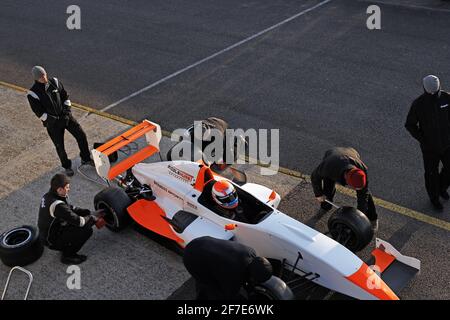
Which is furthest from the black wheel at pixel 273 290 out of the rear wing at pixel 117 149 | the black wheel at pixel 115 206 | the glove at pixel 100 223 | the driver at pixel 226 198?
the rear wing at pixel 117 149

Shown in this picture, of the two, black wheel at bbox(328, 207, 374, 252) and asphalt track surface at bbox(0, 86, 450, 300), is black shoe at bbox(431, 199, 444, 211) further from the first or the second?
black wheel at bbox(328, 207, 374, 252)

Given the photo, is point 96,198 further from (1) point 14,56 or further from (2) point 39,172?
(1) point 14,56

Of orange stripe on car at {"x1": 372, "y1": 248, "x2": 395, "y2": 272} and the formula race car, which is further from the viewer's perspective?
orange stripe on car at {"x1": 372, "y1": 248, "x2": 395, "y2": 272}

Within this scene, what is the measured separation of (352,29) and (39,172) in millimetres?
9126

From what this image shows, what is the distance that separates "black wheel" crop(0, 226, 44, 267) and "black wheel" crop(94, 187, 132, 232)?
3.23 ft

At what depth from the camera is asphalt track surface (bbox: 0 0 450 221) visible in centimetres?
993

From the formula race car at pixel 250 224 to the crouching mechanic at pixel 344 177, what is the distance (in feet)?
1.28

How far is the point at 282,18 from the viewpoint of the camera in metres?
15.3

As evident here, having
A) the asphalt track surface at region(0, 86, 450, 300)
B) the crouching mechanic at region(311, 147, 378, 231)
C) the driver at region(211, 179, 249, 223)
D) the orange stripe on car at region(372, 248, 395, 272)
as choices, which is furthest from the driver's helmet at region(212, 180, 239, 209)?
the orange stripe on car at region(372, 248, 395, 272)

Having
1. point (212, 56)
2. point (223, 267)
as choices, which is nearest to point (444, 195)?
point (223, 267)

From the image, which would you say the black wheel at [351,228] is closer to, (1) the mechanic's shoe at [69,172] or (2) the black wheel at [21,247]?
(2) the black wheel at [21,247]

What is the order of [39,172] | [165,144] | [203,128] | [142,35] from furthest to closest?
[142,35] → [165,144] → [39,172] → [203,128]

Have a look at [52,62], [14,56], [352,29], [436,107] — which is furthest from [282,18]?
[436,107]

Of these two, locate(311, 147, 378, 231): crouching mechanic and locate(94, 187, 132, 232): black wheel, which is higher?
locate(311, 147, 378, 231): crouching mechanic
